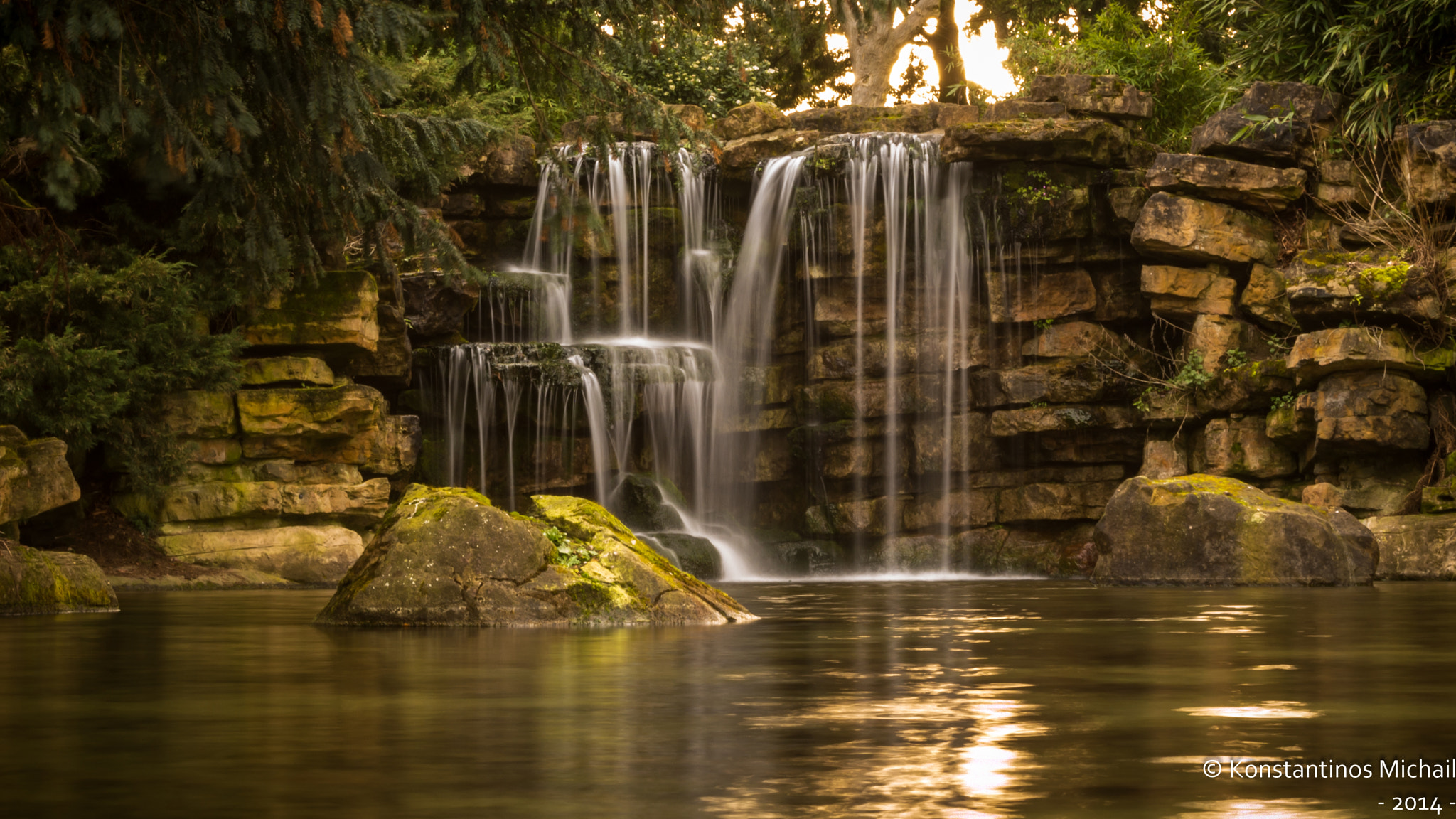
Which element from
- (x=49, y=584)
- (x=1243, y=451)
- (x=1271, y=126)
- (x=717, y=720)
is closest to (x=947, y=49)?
(x=1271, y=126)

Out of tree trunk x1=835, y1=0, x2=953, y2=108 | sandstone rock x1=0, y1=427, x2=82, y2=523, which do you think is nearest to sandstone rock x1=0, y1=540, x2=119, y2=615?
sandstone rock x1=0, y1=427, x2=82, y2=523

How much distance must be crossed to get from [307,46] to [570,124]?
26.7ft

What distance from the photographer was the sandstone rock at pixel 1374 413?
67.5ft

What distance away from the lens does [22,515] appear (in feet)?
50.8

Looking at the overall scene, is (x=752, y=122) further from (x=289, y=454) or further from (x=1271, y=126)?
(x=289, y=454)

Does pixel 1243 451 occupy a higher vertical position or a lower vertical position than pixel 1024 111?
lower

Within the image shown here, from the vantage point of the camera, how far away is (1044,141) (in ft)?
79.6

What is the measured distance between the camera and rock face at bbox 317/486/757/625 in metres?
10.1

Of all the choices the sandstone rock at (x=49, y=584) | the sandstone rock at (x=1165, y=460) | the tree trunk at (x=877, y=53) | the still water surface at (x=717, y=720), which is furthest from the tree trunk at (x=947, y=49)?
the still water surface at (x=717, y=720)

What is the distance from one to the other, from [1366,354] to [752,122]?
1168cm

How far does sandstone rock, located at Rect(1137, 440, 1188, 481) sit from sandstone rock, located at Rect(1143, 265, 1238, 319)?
2.14 m

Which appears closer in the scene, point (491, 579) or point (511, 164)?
point (491, 579)

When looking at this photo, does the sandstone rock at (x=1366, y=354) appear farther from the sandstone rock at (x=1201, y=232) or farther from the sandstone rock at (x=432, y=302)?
the sandstone rock at (x=432, y=302)

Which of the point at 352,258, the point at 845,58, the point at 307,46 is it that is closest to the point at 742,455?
the point at 352,258
